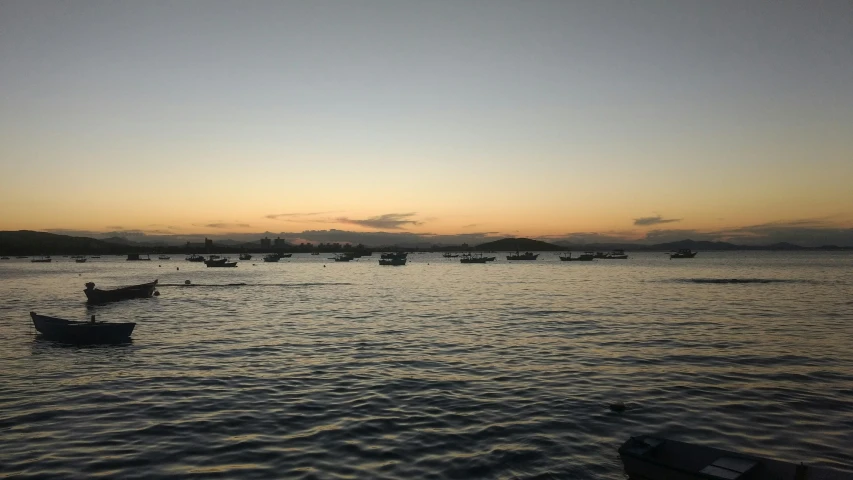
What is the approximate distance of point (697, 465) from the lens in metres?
11.2

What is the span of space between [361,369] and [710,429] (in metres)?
Answer: 13.8

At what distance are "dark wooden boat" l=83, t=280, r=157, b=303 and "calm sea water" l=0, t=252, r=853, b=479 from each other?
13006 mm

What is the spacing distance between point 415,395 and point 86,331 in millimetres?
22334

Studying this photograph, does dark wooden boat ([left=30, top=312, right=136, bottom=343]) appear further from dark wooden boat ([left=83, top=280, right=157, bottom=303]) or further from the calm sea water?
dark wooden boat ([left=83, top=280, right=157, bottom=303])

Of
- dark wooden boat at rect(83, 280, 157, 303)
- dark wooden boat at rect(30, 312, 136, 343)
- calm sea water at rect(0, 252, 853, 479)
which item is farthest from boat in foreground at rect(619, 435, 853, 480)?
dark wooden boat at rect(83, 280, 157, 303)

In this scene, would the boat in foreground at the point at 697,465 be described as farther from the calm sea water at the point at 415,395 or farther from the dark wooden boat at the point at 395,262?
the dark wooden boat at the point at 395,262

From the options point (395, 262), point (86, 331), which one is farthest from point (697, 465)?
point (395, 262)

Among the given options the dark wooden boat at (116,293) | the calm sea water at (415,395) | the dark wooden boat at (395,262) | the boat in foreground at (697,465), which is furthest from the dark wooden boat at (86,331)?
the dark wooden boat at (395,262)

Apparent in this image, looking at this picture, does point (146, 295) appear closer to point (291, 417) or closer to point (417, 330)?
point (417, 330)

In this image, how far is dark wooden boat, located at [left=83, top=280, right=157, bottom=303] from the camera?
52.9m

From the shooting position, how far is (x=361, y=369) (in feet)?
75.9

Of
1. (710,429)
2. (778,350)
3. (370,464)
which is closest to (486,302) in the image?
(778,350)

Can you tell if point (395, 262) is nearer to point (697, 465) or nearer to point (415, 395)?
point (415, 395)

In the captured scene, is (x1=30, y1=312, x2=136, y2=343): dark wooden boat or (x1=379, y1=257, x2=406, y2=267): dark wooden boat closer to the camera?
(x1=30, y1=312, x2=136, y2=343): dark wooden boat
